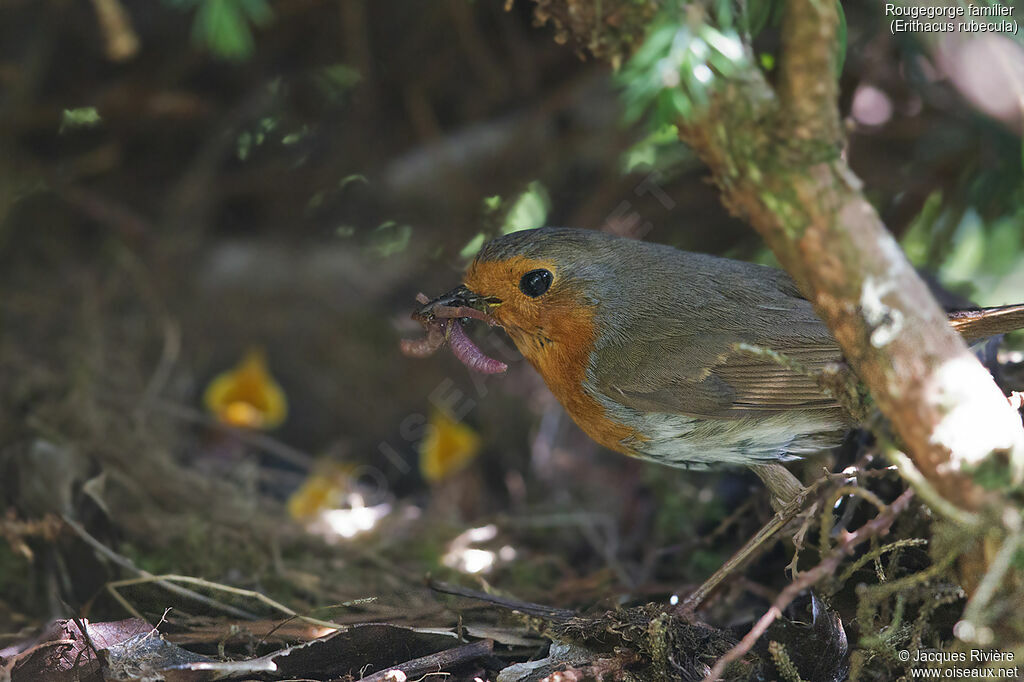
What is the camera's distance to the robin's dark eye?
2.69m

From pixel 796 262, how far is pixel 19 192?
3605 millimetres

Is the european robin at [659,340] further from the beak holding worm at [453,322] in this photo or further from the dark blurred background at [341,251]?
the dark blurred background at [341,251]

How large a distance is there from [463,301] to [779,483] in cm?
109

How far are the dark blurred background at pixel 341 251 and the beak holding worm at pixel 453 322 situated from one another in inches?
32.0

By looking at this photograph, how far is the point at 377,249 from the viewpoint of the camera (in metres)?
4.36

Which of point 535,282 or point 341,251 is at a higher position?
point 341,251

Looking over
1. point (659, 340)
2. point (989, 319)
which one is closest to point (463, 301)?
point (659, 340)

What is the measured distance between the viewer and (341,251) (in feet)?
14.4

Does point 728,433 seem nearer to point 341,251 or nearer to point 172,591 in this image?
point 172,591

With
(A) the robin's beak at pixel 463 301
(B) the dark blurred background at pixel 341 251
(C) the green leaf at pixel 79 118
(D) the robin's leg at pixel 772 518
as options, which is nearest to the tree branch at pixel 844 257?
(D) the robin's leg at pixel 772 518

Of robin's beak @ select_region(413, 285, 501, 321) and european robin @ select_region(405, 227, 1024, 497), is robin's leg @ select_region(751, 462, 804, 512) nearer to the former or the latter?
european robin @ select_region(405, 227, 1024, 497)

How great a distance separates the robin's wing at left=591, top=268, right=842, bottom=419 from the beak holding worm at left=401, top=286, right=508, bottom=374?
37 centimetres

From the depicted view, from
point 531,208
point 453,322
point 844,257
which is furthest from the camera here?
point 531,208

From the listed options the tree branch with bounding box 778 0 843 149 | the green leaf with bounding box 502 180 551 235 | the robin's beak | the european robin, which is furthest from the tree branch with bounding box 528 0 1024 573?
the green leaf with bounding box 502 180 551 235
